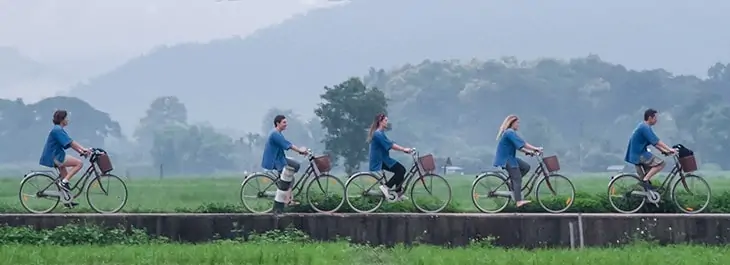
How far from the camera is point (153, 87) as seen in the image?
2073 inches

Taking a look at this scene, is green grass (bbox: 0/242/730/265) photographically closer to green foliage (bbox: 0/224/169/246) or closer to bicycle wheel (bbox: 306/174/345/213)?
green foliage (bbox: 0/224/169/246)

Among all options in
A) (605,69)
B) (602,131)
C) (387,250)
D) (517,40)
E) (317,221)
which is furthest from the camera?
(517,40)

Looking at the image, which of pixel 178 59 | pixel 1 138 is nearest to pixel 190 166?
pixel 1 138

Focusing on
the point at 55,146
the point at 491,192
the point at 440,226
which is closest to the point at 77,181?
the point at 55,146

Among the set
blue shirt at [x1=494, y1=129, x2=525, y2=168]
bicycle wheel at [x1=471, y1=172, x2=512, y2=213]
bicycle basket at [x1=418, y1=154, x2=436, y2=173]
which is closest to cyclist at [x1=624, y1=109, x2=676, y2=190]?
blue shirt at [x1=494, y1=129, x2=525, y2=168]

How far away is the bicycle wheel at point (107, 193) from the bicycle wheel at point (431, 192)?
11.9ft

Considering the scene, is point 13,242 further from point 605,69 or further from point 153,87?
point 153,87

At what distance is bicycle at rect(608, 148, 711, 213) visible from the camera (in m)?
11.8

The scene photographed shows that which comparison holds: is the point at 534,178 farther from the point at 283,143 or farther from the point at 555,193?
the point at 283,143

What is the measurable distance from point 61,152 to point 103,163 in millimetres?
519

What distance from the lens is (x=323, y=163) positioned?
12.3 metres

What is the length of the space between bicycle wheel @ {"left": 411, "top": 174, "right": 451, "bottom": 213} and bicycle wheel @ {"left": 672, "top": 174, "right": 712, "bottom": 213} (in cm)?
269

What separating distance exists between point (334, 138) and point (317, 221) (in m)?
9.54

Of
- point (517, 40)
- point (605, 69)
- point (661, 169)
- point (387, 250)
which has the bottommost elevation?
point (387, 250)
